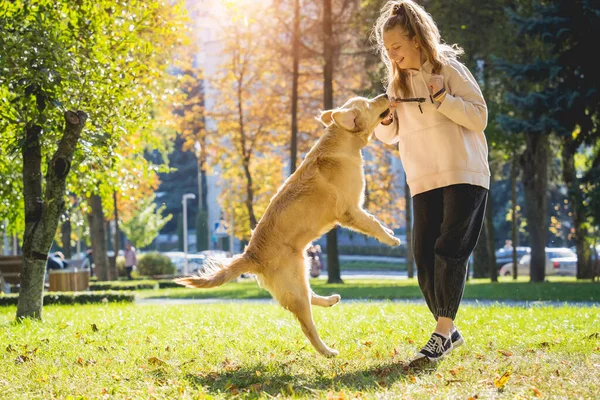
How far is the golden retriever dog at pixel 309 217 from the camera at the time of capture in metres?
5.38

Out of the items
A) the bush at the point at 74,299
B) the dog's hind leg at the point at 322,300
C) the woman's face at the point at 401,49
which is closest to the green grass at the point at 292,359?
the dog's hind leg at the point at 322,300

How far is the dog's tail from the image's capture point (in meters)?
5.30

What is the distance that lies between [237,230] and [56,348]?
31.4 m

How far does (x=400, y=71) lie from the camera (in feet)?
18.0

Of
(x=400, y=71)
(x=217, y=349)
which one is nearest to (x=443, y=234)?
(x=400, y=71)

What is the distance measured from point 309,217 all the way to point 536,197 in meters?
18.6

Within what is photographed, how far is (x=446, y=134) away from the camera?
205 inches

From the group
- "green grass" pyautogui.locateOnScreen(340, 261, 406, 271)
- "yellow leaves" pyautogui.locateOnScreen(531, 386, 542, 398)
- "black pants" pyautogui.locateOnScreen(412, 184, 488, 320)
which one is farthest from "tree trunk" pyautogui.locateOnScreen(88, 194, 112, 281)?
"green grass" pyautogui.locateOnScreen(340, 261, 406, 271)

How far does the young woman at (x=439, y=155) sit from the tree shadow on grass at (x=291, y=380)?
0.92 feet

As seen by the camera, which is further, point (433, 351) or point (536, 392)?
point (433, 351)

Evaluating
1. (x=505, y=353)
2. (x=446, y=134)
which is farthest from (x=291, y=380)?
(x=446, y=134)

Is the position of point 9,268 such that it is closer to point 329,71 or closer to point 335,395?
point 329,71

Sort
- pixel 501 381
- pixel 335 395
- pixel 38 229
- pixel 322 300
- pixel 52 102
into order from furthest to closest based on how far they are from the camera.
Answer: pixel 38 229 < pixel 52 102 < pixel 322 300 < pixel 501 381 < pixel 335 395

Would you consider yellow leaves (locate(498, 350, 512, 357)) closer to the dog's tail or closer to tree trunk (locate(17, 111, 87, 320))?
the dog's tail
